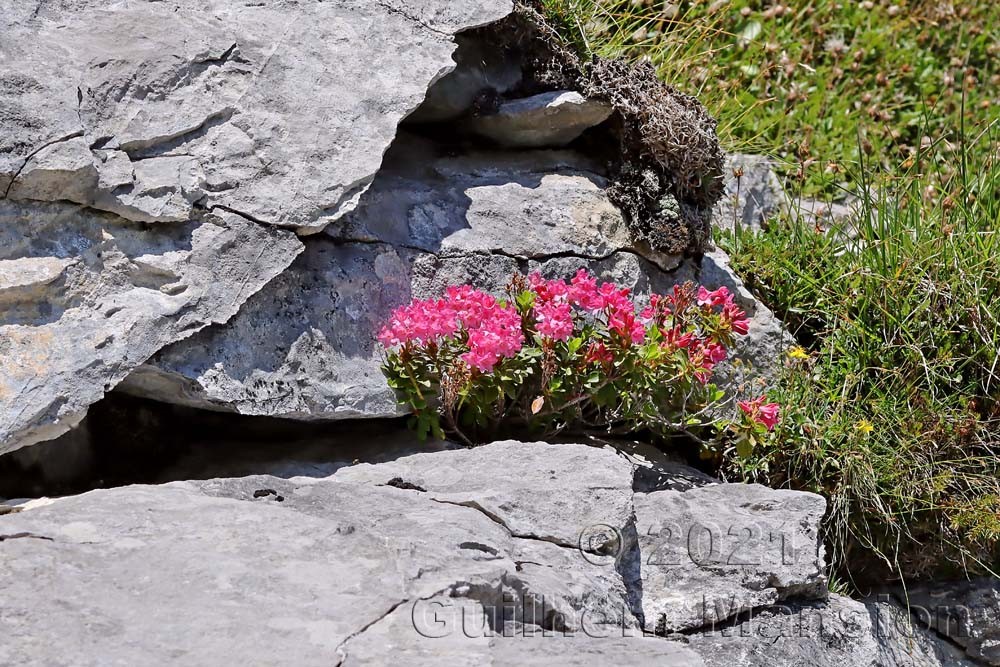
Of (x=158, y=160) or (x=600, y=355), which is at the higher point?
(x=158, y=160)

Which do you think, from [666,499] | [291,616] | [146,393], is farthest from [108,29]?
[666,499]

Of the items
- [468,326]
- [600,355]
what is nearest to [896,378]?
[600,355]

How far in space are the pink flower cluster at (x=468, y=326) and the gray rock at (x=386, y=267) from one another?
7.5 inches

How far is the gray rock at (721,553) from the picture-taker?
3.11 metres

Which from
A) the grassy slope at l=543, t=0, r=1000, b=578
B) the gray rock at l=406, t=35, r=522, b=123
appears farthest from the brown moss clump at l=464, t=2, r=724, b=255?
the grassy slope at l=543, t=0, r=1000, b=578

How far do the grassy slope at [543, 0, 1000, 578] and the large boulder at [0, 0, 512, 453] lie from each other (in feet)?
3.87

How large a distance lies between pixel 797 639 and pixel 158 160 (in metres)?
2.39

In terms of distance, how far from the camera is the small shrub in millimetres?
3295

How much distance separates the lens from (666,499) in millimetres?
3400

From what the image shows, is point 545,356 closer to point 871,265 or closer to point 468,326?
point 468,326

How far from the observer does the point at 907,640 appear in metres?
3.65

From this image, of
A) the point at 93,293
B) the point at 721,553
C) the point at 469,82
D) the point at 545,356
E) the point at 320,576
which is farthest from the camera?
the point at 469,82

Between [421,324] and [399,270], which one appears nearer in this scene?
[421,324]

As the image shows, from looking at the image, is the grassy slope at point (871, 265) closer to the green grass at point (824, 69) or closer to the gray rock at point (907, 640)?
the green grass at point (824, 69)
